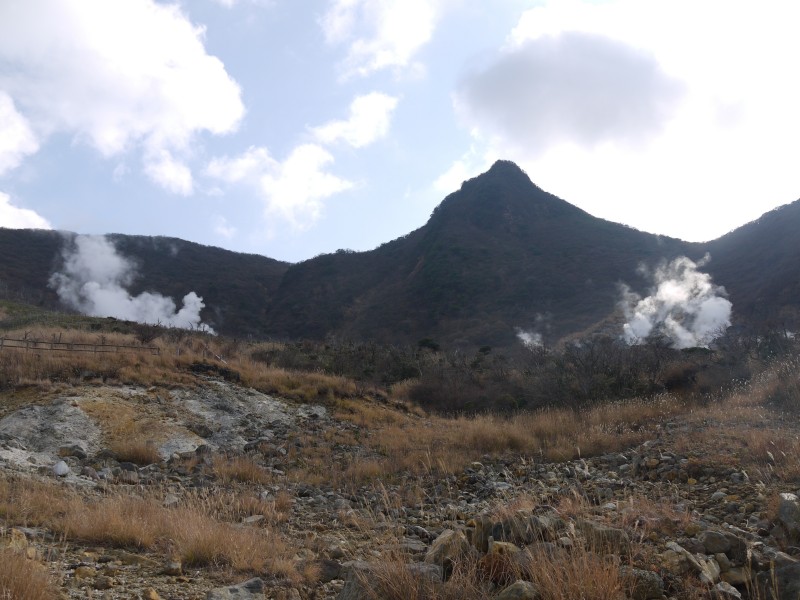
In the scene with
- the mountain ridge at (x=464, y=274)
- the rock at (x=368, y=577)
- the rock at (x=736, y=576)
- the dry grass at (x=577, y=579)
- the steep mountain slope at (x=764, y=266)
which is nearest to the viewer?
the dry grass at (x=577, y=579)

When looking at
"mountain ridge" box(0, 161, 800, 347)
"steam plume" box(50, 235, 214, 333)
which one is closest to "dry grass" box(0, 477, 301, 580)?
"steam plume" box(50, 235, 214, 333)

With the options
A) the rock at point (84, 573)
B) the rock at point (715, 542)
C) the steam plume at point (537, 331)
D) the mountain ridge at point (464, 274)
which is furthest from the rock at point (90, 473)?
the mountain ridge at point (464, 274)

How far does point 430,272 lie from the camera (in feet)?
206

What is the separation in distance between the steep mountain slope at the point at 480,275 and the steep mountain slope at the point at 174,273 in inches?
146

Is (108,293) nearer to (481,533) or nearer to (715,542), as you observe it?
(481,533)

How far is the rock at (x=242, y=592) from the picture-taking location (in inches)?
117

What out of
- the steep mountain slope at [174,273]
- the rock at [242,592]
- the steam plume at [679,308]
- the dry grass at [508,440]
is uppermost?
the steep mountain slope at [174,273]

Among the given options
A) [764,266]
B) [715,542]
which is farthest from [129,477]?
[764,266]

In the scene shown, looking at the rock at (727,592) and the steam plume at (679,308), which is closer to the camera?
the rock at (727,592)

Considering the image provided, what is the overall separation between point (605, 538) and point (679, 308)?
148 feet

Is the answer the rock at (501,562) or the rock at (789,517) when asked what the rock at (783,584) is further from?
the rock at (501,562)

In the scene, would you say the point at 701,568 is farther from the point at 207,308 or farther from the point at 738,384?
the point at 207,308

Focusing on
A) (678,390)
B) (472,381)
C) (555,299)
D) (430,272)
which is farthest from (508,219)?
(678,390)

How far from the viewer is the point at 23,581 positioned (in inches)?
104
